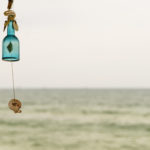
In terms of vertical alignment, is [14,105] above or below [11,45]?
below

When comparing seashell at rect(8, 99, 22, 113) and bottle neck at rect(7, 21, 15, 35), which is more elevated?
bottle neck at rect(7, 21, 15, 35)

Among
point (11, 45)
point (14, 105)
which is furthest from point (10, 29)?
point (14, 105)

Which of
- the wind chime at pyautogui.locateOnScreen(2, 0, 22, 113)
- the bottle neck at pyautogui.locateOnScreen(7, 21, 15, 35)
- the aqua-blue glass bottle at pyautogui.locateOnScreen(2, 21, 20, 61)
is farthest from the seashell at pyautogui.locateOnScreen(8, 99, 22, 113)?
the bottle neck at pyautogui.locateOnScreen(7, 21, 15, 35)

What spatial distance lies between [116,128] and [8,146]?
26.6 feet

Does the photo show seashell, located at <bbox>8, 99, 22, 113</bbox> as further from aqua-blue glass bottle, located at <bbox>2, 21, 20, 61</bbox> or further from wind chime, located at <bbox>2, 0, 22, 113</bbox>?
aqua-blue glass bottle, located at <bbox>2, 21, 20, 61</bbox>

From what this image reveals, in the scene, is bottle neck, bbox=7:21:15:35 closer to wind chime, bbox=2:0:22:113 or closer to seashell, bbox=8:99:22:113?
wind chime, bbox=2:0:22:113

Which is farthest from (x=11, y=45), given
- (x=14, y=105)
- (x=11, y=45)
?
(x=14, y=105)

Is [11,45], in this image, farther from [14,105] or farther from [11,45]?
[14,105]

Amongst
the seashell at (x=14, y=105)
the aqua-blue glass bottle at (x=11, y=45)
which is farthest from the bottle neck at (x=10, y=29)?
the seashell at (x=14, y=105)

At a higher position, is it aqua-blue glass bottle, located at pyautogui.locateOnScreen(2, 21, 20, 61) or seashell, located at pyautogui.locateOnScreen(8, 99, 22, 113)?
aqua-blue glass bottle, located at pyautogui.locateOnScreen(2, 21, 20, 61)

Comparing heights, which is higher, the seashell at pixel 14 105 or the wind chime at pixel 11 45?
the wind chime at pixel 11 45

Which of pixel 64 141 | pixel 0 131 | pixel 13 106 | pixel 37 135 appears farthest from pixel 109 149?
pixel 13 106

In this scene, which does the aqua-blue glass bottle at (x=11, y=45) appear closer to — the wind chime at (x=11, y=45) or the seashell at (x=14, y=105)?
the wind chime at (x=11, y=45)

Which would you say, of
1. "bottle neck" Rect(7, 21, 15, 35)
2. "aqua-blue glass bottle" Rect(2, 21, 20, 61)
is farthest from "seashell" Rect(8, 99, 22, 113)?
"bottle neck" Rect(7, 21, 15, 35)
